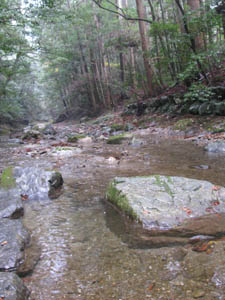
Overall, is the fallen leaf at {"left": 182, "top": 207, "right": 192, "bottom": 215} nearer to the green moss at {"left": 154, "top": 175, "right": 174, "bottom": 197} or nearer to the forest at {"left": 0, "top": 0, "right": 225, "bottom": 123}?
the green moss at {"left": 154, "top": 175, "right": 174, "bottom": 197}

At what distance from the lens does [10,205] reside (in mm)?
3387

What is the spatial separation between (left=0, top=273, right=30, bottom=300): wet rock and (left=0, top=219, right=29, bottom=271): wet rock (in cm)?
38

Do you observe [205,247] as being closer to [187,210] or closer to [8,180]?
[187,210]

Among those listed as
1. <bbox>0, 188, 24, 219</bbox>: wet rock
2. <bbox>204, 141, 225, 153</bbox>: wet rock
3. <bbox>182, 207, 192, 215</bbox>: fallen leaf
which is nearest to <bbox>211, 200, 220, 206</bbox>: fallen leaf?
<bbox>182, 207, 192, 215</bbox>: fallen leaf

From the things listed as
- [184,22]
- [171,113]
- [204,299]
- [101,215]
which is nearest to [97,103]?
[171,113]

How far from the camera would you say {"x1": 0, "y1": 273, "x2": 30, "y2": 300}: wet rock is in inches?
64.6

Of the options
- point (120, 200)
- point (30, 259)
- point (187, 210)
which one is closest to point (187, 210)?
point (187, 210)

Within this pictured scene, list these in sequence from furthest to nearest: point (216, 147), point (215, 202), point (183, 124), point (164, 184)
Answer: point (183, 124)
point (216, 147)
point (164, 184)
point (215, 202)

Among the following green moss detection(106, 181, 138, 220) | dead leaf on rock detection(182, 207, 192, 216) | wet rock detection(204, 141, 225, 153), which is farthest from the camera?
wet rock detection(204, 141, 225, 153)

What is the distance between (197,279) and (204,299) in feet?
0.71

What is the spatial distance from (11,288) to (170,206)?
191 centimetres

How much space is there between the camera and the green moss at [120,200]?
2.99 m

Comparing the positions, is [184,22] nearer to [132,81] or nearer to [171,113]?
[171,113]

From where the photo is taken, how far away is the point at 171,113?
11242 mm
